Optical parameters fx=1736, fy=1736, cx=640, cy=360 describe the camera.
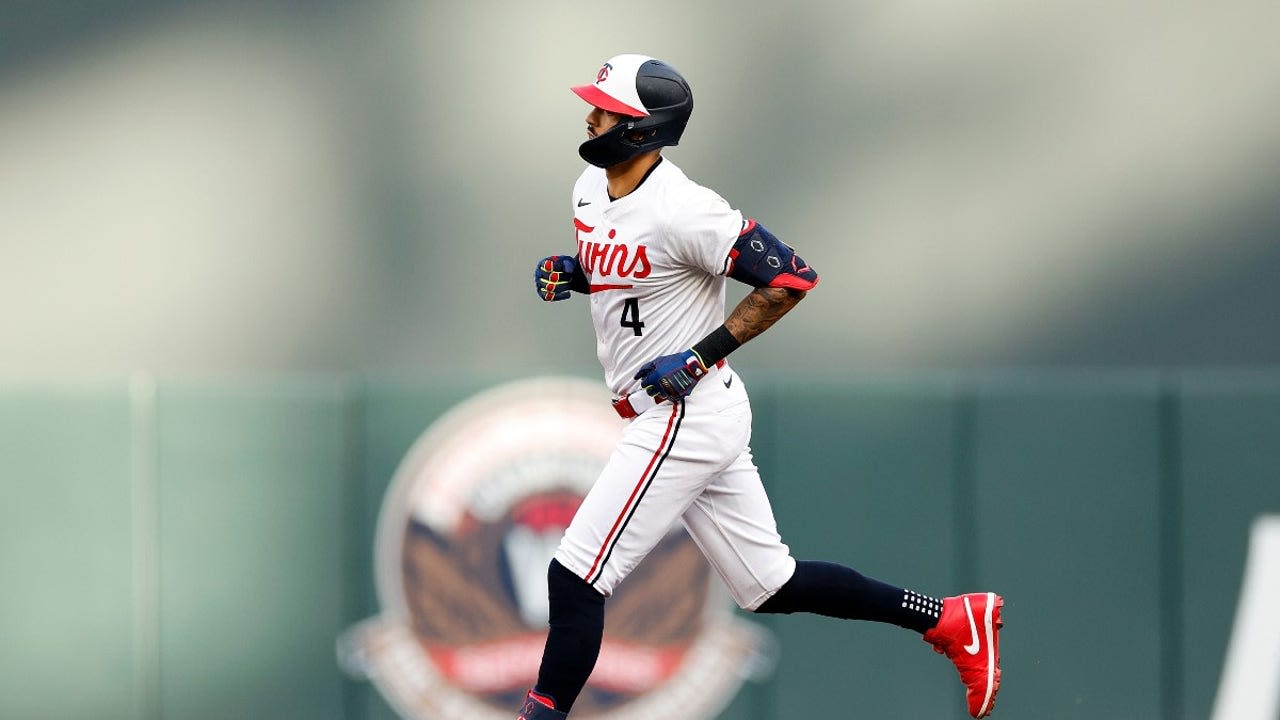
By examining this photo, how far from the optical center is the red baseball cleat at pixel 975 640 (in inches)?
172

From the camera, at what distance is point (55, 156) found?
7.56m

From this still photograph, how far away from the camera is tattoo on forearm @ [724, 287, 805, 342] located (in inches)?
158

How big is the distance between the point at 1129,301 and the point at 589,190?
3.97 metres

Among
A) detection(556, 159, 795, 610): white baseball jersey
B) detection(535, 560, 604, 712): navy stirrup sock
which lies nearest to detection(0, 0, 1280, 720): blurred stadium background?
detection(556, 159, 795, 610): white baseball jersey

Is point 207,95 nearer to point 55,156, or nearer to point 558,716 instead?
point 55,156

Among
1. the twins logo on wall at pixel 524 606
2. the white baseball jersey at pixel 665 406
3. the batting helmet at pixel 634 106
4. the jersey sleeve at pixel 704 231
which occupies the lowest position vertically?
the twins logo on wall at pixel 524 606

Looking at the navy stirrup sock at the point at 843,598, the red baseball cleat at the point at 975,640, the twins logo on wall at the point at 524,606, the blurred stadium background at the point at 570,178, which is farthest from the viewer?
the blurred stadium background at the point at 570,178

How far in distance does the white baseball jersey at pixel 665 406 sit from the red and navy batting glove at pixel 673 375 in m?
0.07

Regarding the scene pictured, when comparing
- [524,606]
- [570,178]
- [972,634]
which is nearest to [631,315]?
[972,634]

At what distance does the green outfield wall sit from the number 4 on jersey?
1.83 metres

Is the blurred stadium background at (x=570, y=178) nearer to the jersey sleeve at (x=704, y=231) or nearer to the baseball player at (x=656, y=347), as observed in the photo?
the baseball player at (x=656, y=347)

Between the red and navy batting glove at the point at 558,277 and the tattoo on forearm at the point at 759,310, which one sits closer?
the tattoo on forearm at the point at 759,310

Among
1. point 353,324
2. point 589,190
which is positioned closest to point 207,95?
point 353,324

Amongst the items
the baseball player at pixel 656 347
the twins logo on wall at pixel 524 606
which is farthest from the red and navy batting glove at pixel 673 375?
the twins logo on wall at pixel 524 606
